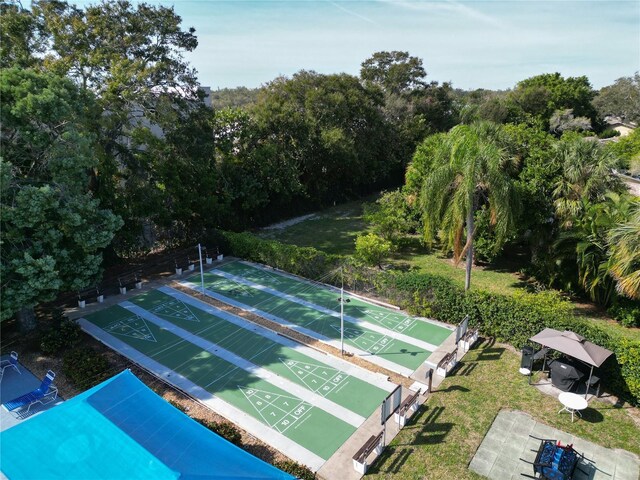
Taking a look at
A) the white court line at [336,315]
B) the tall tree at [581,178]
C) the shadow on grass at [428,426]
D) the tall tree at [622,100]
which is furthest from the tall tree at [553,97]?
the shadow on grass at [428,426]

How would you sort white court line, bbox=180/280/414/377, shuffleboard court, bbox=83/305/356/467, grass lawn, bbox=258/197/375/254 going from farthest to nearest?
grass lawn, bbox=258/197/375/254 → white court line, bbox=180/280/414/377 → shuffleboard court, bbox=83/305/356/467

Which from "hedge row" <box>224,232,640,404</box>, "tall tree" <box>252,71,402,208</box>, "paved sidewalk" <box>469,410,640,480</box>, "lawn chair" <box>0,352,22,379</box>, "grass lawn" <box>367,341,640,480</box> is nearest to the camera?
"paved sidewalk" <box>469,410,640,480</box>

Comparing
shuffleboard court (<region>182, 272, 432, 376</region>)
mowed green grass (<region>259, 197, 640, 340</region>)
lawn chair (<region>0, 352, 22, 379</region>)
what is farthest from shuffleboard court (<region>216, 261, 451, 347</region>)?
lawn chair (<region>0, 352, 22, 379</region>)

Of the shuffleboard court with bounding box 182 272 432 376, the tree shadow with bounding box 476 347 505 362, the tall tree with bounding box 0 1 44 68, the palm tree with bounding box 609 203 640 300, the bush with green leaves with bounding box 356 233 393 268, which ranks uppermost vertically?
the tall tree with bounding box 0 1 44 68

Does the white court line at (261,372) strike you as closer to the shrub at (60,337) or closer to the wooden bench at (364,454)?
the wooden bench at (364,454)

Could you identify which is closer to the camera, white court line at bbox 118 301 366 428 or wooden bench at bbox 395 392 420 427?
wooden bench at bbox 395 392 420 427

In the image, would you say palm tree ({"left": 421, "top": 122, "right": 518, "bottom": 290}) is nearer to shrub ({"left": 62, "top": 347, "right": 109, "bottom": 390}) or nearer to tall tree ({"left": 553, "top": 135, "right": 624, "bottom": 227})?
tall tree ({"left": 553, "top": 135, "right": 624, "bottom": 227})

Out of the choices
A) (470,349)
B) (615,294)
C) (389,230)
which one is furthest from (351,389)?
(389,230)

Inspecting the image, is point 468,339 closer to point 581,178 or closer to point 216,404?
point 216,404

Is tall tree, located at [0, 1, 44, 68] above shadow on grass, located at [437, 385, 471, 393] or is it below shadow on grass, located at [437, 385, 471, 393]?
above
